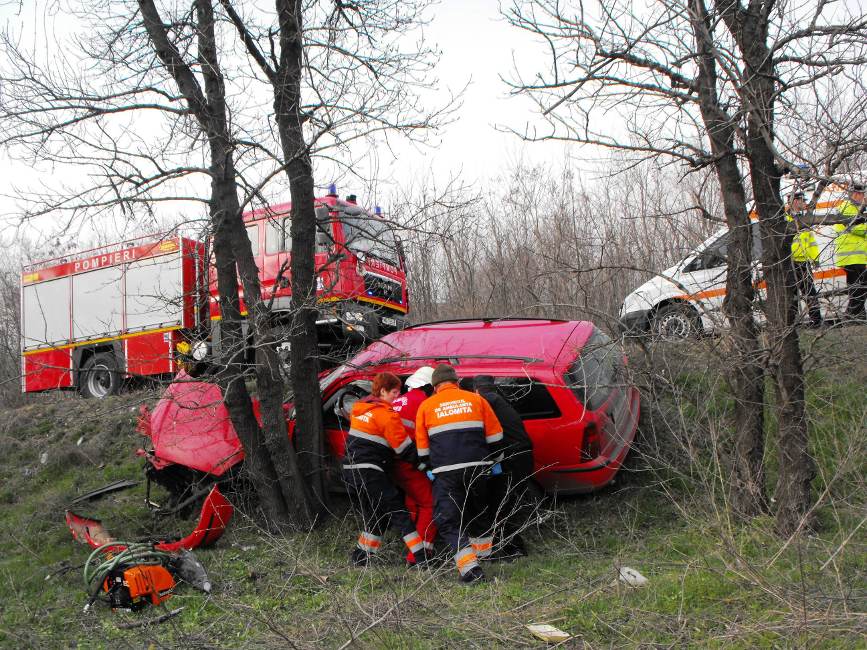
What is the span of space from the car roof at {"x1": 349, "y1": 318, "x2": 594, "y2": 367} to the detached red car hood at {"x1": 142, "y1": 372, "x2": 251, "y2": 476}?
1.37 m

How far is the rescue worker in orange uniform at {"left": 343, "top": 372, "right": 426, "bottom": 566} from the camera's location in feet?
18.1

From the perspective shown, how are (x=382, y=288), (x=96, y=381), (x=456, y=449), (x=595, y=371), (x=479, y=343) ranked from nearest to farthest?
1. (x=456, y=449)
2. (x=595, y=371)
3. (x=479, y=343)
4. (x=382, y=288)
5. (x=96, y=381)

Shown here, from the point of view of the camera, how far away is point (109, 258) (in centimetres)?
1312

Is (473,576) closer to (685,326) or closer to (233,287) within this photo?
(685,326)

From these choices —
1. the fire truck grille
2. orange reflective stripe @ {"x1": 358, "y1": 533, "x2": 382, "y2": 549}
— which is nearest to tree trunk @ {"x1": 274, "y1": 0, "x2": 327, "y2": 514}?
orange reflective stripe @ {"x1": 358, "y1": 533, "x2": 382, "y2": 549}

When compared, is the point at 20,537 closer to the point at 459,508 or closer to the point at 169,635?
the point at 169,635

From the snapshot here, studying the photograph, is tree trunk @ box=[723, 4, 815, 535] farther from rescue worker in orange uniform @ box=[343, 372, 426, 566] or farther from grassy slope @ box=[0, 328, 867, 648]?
rescue worker in orange uniform @ box=[343, 372, 426, 566]

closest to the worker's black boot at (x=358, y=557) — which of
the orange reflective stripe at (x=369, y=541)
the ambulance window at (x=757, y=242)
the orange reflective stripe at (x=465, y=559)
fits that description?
the orange reflective stripe at (x=369, y=541)

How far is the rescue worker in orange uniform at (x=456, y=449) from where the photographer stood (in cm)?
518

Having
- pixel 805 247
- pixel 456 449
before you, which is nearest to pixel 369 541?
pixel 456 449

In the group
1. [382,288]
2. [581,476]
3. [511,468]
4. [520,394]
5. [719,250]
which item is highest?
[382,288]

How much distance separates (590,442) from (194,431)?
3.63 meters

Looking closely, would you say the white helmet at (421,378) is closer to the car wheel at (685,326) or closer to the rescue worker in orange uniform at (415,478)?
the rescue worker in orange uniform at (415,478)

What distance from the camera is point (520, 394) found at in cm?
584
